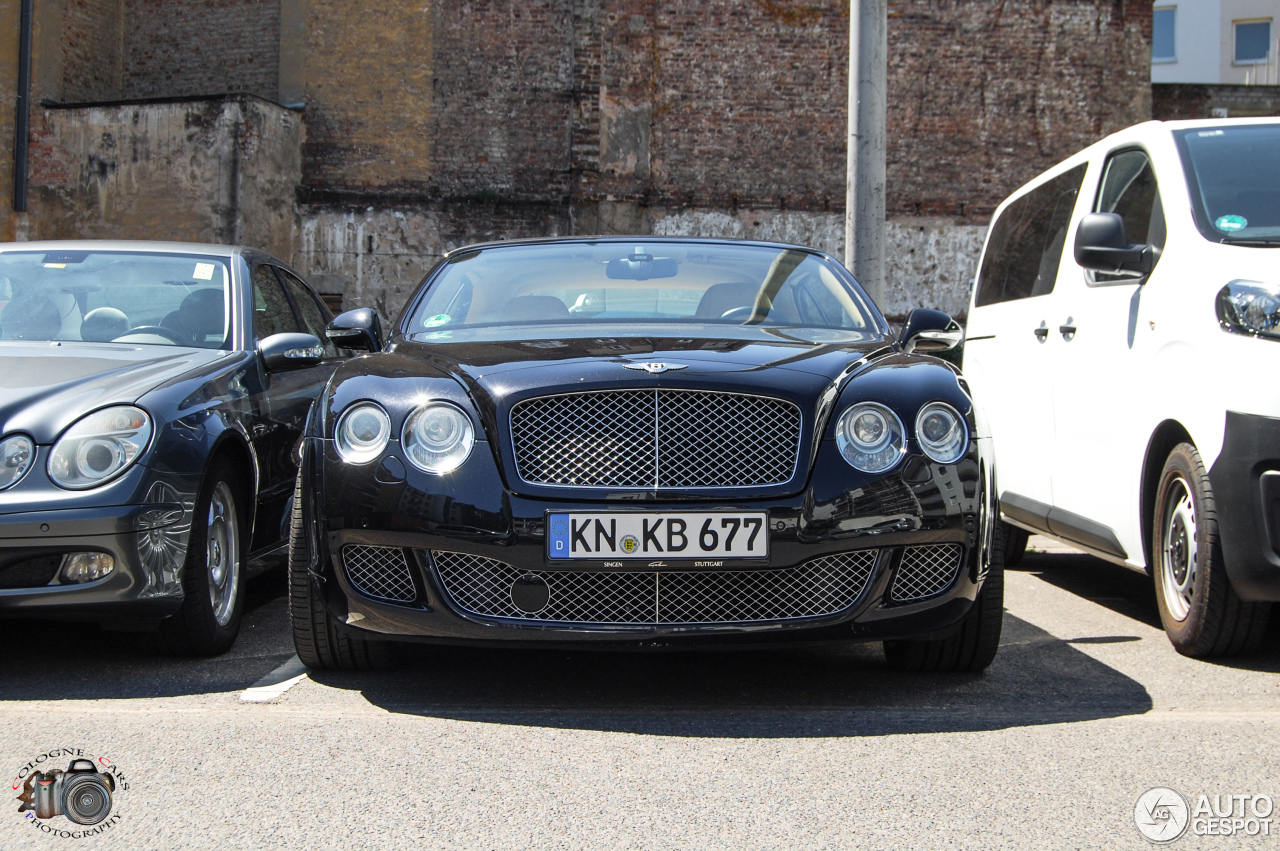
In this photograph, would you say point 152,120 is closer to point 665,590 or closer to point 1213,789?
point 665,590

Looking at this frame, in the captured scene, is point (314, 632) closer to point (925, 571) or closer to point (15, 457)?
point (15, 457)

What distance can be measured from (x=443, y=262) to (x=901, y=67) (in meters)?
14.9

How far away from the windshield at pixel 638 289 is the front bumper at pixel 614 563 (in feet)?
3.44

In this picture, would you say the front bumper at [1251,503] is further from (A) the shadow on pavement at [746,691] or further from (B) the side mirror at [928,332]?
(B) the side mirror at [928,332]

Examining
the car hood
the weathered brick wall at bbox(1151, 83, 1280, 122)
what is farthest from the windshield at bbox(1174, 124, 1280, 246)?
the weathered brick wall at bbox(1151, 83, 1280, 122)

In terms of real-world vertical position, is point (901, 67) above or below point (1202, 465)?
above

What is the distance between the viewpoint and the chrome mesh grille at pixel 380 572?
11.7 feet

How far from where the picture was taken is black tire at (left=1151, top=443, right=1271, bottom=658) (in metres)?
4.16

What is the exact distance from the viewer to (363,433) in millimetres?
3643

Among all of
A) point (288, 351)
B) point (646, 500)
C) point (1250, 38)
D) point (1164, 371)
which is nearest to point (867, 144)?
point (1164, 371)

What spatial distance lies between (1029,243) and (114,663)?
4568mm

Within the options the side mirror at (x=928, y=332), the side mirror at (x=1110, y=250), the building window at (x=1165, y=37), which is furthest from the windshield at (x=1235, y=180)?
the building window at (x=1165, y=37)

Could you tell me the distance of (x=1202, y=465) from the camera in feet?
13.7

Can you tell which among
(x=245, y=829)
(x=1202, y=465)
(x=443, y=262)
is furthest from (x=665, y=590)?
(x=443, y=262)
